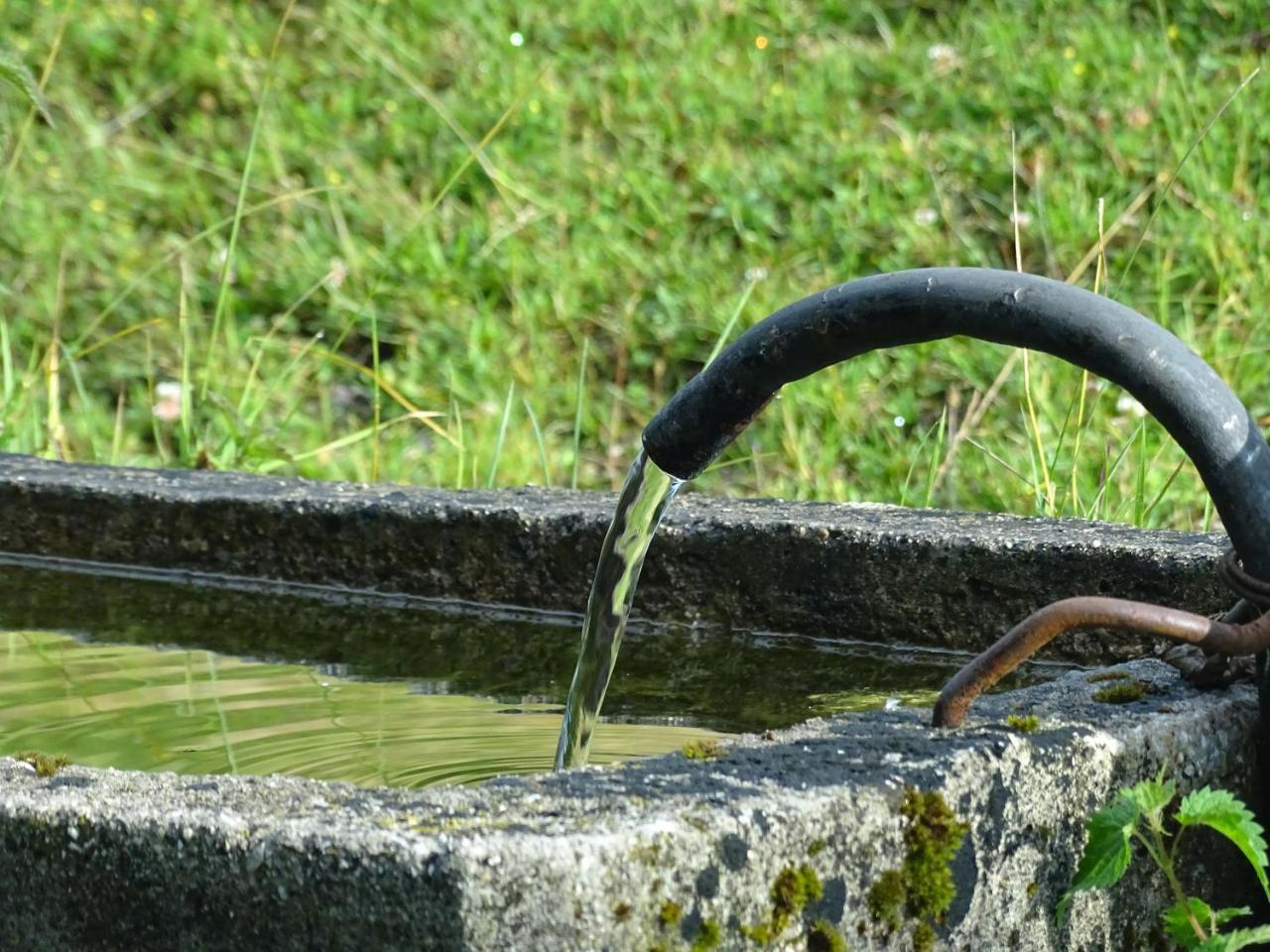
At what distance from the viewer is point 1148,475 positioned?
3.30 metres

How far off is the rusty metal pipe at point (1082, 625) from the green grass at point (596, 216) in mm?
2034

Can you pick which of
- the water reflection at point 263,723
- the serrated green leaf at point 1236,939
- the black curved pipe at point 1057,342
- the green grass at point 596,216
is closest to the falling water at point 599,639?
the water reflection at point 263,723

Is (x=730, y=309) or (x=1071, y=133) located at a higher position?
(x=1071, y=133)

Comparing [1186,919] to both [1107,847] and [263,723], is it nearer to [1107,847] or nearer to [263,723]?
[1107,847]

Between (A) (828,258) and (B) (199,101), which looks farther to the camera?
(B) (199,101)

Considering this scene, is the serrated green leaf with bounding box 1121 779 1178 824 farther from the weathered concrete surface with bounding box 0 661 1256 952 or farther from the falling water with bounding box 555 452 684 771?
the falling water with bounding box 555 452 684 771

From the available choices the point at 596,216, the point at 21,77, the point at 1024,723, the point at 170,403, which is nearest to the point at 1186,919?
the point at 1024,723

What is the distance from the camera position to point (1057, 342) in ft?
3.83

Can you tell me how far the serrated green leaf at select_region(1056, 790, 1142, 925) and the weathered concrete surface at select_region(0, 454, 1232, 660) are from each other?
2.22 feet

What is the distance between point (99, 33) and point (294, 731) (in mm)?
4572

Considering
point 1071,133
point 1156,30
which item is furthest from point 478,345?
point 1156,30

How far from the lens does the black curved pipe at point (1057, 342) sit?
3.79 feet

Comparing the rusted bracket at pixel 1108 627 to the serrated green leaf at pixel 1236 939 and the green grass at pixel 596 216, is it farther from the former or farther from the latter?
the green grass at pixel 596 216

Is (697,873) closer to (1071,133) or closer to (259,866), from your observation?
(259,866)
